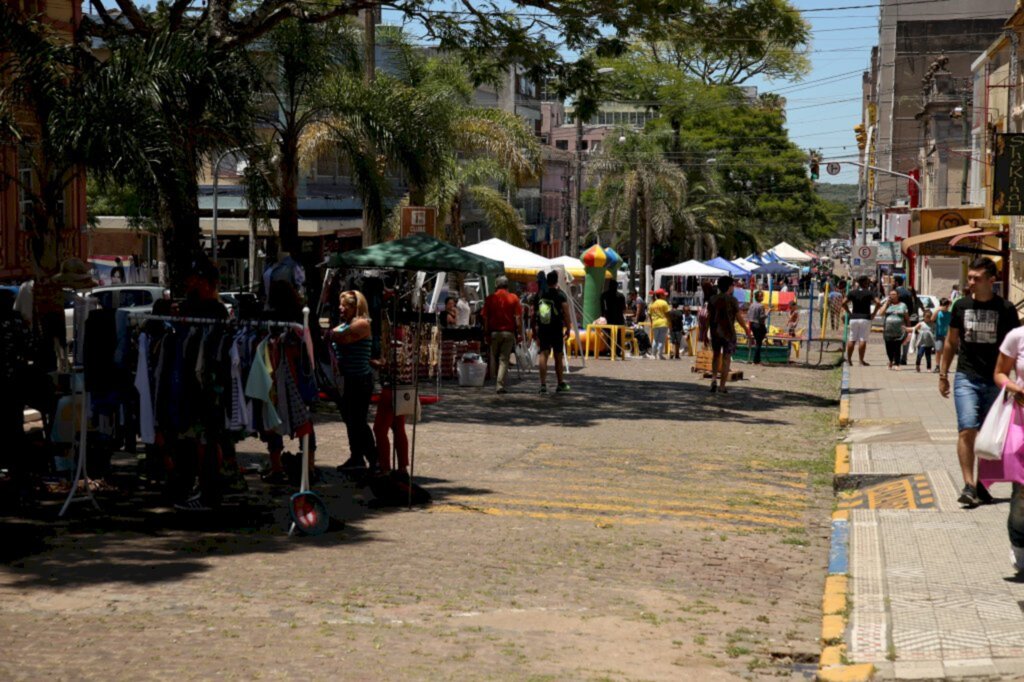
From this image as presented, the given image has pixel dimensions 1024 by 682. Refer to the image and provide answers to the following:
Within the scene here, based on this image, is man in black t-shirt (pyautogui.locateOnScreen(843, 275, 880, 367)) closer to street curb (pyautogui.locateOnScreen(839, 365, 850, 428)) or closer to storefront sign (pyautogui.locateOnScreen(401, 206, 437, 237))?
street curb (pyautogui.locateOnScreen(839, 365, 850, 428))

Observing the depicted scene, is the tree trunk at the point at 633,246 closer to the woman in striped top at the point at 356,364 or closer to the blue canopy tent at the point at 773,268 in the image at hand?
the blue canopy tent at the point at 773,268

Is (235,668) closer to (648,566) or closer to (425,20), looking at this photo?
(648,566)

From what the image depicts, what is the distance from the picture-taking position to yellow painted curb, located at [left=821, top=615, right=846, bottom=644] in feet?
23.8

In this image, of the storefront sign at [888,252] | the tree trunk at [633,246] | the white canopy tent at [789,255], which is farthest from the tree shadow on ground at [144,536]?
the storefront sign at [888,252]

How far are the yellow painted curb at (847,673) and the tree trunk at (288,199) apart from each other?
50.5ft

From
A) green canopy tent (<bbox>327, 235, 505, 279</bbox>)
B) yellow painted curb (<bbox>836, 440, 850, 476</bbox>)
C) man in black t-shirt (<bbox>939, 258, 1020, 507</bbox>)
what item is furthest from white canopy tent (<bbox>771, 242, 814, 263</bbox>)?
man in black t-shirt (<bbox>939, 258, 1020, 507</bbox>)

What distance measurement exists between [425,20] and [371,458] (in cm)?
1050

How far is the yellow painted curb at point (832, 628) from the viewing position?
727cm

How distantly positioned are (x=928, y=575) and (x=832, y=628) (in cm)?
125

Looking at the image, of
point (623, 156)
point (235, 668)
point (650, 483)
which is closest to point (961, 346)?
point (650, 483)

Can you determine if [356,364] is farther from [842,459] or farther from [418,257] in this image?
[842,459]

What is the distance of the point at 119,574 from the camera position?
8203 millimetres

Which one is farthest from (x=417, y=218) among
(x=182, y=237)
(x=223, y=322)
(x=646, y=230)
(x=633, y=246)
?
(x=646, y=230)

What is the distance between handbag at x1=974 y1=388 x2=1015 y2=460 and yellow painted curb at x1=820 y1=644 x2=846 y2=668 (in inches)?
61.7
